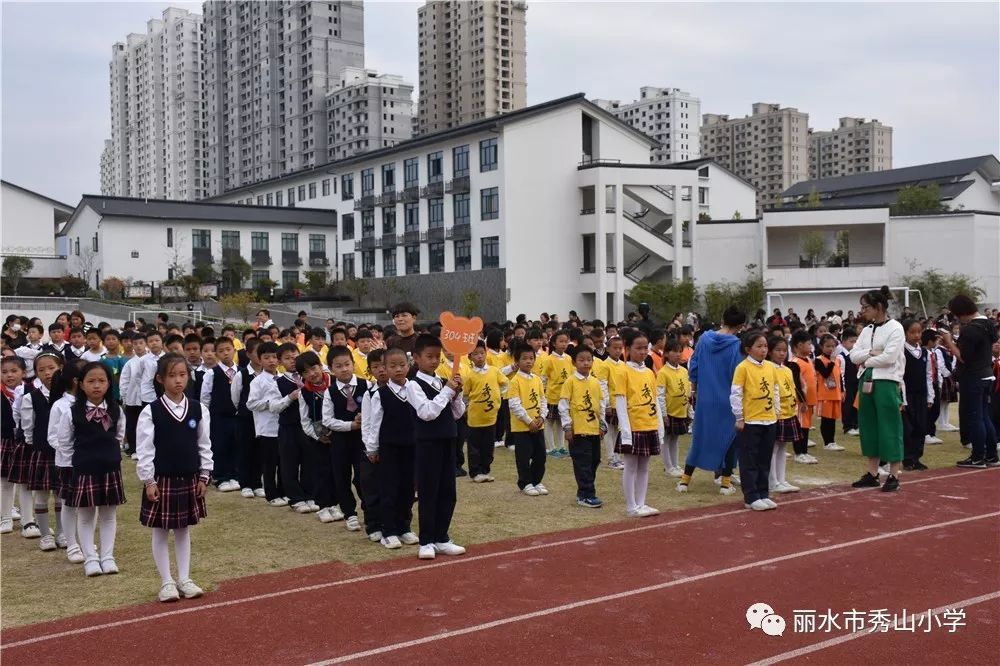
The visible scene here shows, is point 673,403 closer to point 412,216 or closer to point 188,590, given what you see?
point 188,590

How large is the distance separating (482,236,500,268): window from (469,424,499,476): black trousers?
103 ft

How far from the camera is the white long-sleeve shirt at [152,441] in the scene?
5.92 meters

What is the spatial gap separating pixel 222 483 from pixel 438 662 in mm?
5966

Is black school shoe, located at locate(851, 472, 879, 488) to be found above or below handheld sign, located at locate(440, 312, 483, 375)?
below

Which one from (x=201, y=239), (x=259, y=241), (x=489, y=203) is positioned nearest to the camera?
(x=489, y=203)

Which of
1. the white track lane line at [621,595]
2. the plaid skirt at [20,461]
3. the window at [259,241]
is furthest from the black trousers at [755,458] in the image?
the window at [259,241]

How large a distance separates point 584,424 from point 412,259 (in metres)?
40.7

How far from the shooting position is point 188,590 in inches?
237

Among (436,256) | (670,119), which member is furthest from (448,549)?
(670,119)

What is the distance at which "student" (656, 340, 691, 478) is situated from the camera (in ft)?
34.9

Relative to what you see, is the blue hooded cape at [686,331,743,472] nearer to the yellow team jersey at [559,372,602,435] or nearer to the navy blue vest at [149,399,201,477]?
the yellow team jersey at [559,372,602,435]

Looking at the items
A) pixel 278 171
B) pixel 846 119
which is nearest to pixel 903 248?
pixel 278 171

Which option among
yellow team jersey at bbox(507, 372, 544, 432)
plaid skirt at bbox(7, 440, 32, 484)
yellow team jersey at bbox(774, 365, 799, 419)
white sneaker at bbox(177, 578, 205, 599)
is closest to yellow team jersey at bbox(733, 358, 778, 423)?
yellow team jersey at bbox(774, 365, 799, 419)

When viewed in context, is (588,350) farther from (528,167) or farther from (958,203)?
(958,203)
